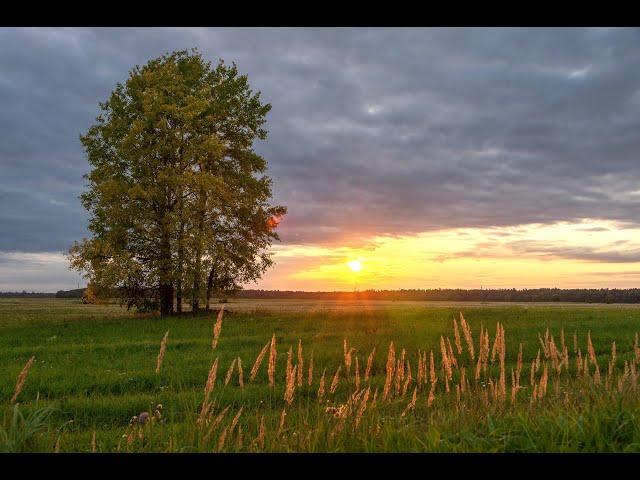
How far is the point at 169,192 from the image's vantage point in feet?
105

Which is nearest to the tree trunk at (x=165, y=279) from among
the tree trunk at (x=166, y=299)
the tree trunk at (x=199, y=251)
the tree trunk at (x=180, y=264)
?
the tree trunk at (x=166, y=299)

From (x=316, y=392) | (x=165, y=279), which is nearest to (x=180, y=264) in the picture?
(x=165, y=279)

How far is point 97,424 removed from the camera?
916 cm

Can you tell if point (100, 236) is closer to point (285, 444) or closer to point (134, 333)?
point (134, 333)

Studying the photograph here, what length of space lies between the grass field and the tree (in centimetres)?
431

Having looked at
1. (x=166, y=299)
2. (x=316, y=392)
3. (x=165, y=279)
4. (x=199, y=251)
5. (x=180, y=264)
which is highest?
(x=199, y=251)

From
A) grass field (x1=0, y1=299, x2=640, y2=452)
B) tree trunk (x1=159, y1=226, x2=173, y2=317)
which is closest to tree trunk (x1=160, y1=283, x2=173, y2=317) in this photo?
tree trunk (x1=159, y1=226, x2=173, y2=317)

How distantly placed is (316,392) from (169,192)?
2339 centimetres

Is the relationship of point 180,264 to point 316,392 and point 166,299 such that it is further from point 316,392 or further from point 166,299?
point 316,392

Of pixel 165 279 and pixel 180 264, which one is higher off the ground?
pixel 180 264

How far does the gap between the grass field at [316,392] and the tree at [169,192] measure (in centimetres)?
431

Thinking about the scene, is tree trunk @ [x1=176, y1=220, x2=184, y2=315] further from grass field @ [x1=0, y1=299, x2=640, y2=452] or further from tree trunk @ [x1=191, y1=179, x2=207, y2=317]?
grass field @ [x1=0, y1=299, x2=640, y2=452]
